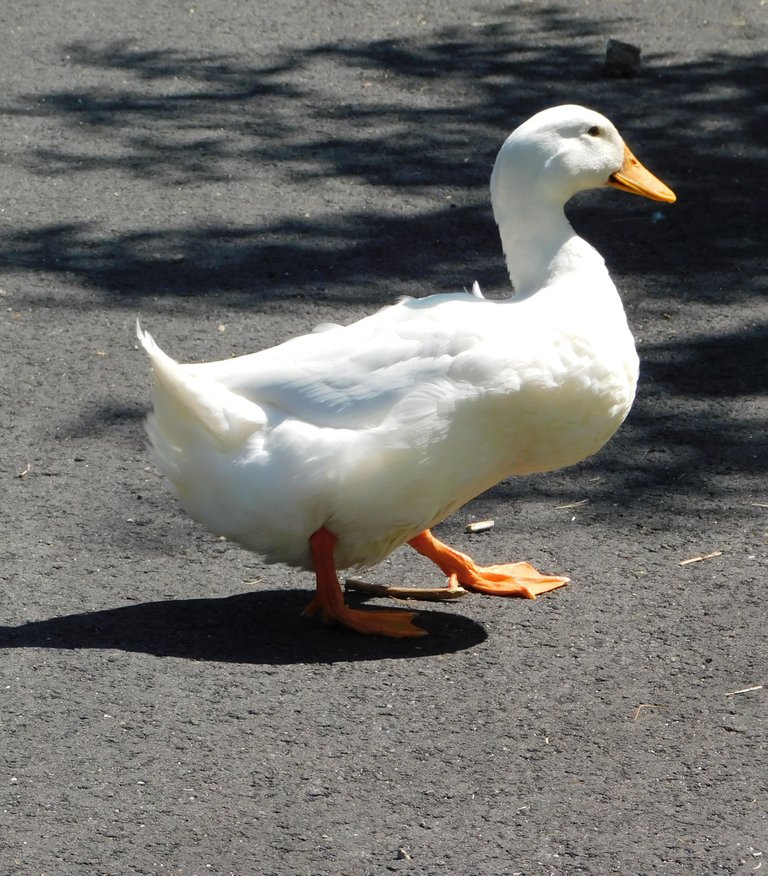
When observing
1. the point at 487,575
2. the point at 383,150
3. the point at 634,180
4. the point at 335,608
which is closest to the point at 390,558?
the point at 487,575

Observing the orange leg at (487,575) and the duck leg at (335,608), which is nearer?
the duck leg at (335,608)

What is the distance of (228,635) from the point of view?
159 inches

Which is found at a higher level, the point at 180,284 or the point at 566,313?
the point at 566,313

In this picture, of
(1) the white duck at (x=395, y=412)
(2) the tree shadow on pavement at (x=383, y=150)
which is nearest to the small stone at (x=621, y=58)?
(2) the tree shadow on pavement at (x=383, y=150)

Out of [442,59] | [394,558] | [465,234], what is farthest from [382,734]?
[442,59]

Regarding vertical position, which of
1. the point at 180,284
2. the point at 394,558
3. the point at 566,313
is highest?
the point at 566,313

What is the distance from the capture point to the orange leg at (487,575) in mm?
4258

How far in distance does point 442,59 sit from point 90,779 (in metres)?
6.35

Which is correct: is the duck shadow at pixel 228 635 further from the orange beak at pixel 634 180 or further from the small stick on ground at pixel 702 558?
the orange beak at pixel 634 180

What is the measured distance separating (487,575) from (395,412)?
2.40ft

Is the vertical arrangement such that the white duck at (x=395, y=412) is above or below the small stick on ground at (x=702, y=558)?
above

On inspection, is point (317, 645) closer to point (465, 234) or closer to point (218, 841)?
point (218, 841)

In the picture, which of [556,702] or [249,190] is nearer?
[556,702]

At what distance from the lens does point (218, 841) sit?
315cm
